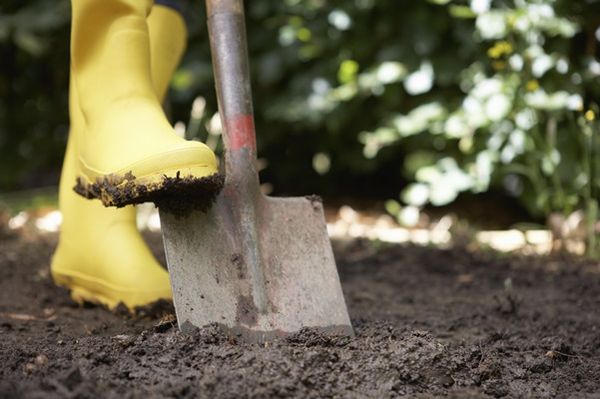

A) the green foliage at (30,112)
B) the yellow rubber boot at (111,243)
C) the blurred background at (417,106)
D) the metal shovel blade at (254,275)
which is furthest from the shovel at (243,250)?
the green foliage at (30,112)

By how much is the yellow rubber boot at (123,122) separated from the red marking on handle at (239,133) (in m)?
0.09

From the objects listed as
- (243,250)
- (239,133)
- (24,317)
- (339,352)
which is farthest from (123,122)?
(339,352)

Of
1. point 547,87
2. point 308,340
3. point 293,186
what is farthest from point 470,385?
point 293,186

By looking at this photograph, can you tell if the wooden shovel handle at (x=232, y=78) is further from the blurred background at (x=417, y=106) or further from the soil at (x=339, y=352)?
the blurred background at (x=417, y=106)

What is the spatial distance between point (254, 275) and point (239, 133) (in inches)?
11.0

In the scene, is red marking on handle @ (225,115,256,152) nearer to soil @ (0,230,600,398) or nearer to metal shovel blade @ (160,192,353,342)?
metal shovel blade @ (160,192,353,342)

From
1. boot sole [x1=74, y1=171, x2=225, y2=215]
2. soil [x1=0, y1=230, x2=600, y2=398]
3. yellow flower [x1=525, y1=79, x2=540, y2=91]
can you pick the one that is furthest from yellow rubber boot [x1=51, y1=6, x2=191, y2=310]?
yellow flower [x1=525, y1=79, x2=540, y2=91]

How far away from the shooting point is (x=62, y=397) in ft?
3.40

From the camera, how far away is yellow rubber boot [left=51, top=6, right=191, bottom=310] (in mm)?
1767

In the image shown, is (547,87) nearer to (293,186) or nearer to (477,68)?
(477,68)

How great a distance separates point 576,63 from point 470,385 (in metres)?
1.90

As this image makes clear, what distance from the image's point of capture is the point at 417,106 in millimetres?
3209

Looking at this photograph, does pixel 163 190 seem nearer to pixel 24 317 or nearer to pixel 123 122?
pixel 123 122

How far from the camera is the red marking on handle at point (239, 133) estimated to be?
5.07 ft
